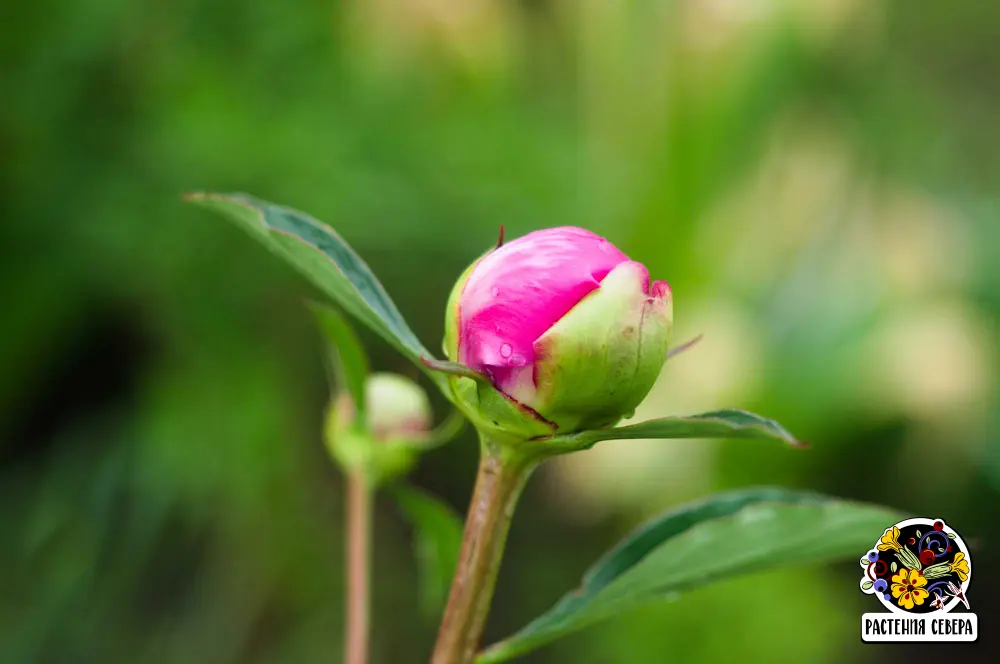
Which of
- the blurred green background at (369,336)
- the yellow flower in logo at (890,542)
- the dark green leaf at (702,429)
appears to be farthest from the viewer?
the blurred green background at (369,336)

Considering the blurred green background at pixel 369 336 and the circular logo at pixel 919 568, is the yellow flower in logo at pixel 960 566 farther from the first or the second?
the blurred green background at pixel 369 336

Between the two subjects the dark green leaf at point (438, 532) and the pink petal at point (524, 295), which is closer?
the pink petal at point (524, 295)

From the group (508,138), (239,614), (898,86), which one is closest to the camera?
(239,614)

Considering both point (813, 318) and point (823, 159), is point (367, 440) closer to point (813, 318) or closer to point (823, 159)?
point (813, 318)

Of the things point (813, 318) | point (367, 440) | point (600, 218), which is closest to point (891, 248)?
point (813, 318)

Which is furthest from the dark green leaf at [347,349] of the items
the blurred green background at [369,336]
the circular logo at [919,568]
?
the blurred green background at [369,336]

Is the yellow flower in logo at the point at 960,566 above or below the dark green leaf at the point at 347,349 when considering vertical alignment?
below

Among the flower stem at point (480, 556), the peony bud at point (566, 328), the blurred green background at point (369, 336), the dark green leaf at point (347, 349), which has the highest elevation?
the peony bud at point (566, 328)

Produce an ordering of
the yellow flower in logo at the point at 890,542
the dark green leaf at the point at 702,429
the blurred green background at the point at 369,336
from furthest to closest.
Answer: the blurred green background at the point at 369,336
the yellow flower in logo at the point at 890,542
the dark green leaf at the point at 702,429
